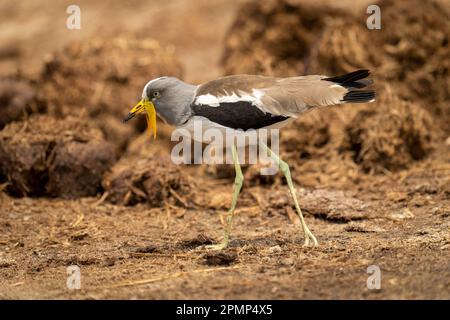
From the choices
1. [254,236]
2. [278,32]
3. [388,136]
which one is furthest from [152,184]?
[278,32]

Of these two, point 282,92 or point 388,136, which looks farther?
point 388,136

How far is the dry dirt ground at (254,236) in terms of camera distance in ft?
13.9

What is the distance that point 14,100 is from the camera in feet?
27.4

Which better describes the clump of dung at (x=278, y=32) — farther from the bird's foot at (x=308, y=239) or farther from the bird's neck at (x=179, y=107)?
the bird's foot at (x=308, y=239)

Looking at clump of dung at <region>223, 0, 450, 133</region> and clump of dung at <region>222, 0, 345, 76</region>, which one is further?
clump of dung at <region>222, 0, 345, 76</region>

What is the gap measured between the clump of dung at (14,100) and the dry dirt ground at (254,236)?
640mm

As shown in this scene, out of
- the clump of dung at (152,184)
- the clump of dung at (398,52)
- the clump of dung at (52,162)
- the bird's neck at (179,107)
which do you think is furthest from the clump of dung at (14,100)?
the bird's neck at (179,107)

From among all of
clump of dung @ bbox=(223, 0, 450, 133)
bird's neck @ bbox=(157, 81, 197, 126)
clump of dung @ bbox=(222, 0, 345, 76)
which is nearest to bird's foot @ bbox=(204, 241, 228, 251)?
bird's neck @ bbox=(157, 81, 197, 126)

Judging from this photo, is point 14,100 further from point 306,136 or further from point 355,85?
point 355,85

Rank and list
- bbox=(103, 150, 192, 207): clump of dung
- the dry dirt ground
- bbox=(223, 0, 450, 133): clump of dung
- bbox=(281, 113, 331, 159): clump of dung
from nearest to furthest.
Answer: the dry dirt ground < bbox=(103, 150, 192, 207): clump of dung < bbox=(281, 113, 331, 159): clump of dung < bbox=(223, 0, 450, 133): clump of dung

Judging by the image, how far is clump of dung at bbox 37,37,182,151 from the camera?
27.6 ft

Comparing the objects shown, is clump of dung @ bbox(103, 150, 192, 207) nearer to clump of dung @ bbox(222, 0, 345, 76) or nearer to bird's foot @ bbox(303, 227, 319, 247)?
bird's foot @ bbox(303, 227, 319, 247)

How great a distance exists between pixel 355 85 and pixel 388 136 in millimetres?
2080

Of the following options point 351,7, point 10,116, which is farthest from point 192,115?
point 351,7
